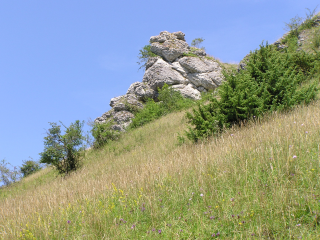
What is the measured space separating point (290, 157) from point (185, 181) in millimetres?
1969

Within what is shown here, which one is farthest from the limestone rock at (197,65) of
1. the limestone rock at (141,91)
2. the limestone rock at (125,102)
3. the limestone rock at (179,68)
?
the limestone rock at (125,102)

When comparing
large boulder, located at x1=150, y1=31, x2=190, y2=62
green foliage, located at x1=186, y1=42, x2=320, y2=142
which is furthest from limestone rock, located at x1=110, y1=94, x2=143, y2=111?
green foliage, located at x1=186, y1=42, x2=320, y2=142

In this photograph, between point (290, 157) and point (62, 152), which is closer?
point (290, 157)

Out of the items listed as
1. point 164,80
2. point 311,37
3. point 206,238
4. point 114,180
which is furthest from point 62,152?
point 311,37

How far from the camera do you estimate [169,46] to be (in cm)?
3216

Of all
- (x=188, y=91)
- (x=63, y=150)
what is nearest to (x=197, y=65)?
(x=188, y=91)

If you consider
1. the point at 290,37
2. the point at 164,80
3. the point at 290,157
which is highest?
the point at 164,80

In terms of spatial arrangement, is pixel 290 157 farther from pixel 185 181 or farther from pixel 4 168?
pixel 4 168

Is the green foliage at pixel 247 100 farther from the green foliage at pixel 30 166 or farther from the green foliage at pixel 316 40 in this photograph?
the green foliage at pixel 30 166

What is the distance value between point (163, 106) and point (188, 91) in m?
4.18

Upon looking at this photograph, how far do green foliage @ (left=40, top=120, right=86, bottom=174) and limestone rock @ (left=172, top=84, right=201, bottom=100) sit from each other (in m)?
15.7

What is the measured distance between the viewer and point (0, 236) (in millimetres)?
4684

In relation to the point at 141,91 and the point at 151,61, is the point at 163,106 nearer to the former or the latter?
the point at 141,91

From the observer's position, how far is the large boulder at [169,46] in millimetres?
31831
